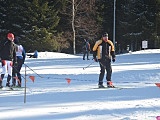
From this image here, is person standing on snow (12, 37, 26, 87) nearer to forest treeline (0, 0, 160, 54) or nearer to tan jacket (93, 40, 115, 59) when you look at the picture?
tan jacket (93, 40, 115, 59)

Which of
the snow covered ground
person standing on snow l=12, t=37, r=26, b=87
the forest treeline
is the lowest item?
the snow covered ground

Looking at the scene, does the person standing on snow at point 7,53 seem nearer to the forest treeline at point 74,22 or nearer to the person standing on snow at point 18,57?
the person standing on snow at point 18,57

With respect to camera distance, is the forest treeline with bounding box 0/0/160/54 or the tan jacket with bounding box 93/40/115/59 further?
the forest treeline with bounding box 0/0/160/54

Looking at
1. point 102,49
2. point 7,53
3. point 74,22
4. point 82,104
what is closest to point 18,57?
point 7,53

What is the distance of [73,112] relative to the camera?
8.80 meters

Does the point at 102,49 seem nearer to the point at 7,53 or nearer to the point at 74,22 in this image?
the point at 7,53

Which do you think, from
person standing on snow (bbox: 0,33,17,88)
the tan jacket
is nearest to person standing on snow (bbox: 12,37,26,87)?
person standing on snow (bbox: 0,33,17,88)

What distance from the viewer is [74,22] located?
51.7 meters

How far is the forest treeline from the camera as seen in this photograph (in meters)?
47.8

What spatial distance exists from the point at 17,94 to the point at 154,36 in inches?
1648

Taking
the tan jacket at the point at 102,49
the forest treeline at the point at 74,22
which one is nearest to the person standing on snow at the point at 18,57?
the tan jacket at the point at 102,49

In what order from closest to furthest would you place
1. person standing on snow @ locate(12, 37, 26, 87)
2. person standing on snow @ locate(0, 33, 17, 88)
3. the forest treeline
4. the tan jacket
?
person standing on snow @ locate(0, 33, 17, 88) < the tan jacket < person standing on snow @ locate(12, 37, 26, 87) < the forest treeline

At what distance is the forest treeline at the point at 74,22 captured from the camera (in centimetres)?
4778

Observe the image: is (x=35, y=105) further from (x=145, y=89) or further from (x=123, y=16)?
(x=123, y=16)
